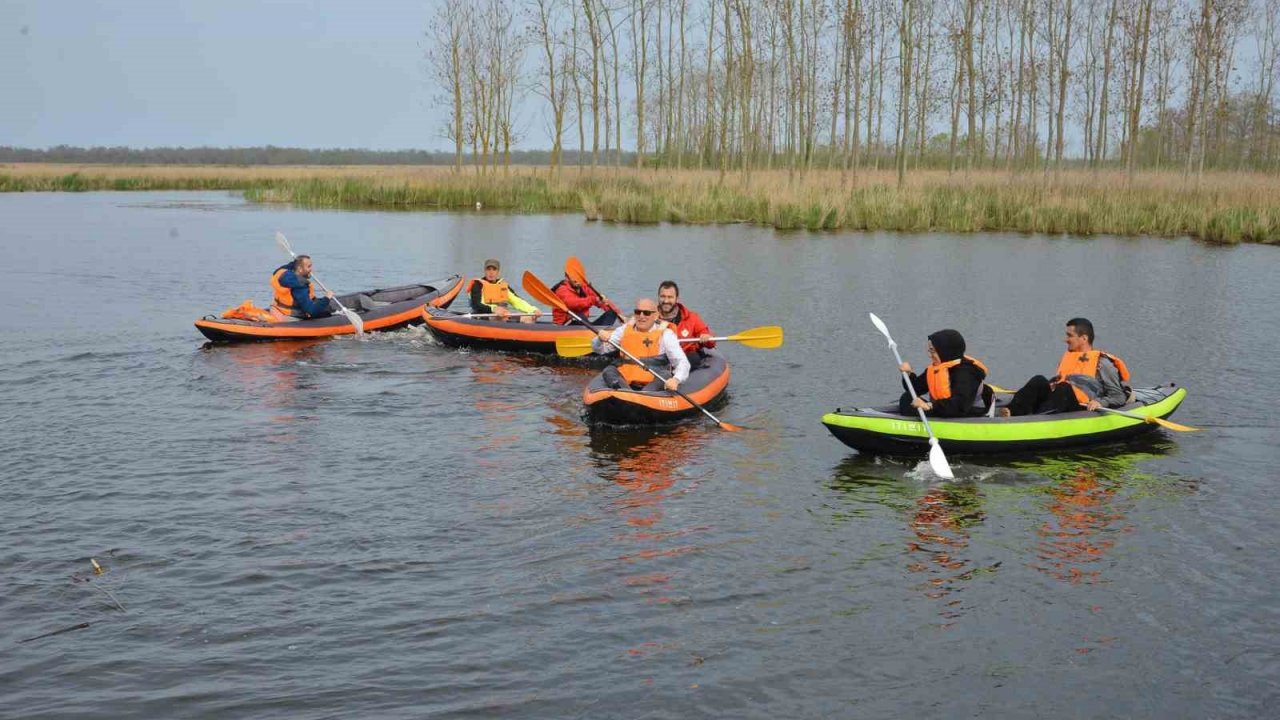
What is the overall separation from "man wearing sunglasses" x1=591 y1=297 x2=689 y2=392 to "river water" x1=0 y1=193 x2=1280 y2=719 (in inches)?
27.7

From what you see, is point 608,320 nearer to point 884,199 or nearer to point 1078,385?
point 1078,385

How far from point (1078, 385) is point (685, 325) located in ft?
13.7

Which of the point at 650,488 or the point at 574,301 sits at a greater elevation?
the point at 574,301

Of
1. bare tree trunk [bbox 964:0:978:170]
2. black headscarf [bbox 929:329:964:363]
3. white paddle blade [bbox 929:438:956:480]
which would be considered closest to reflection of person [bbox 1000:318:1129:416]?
black headscarf [bbox 929:329:964:363]

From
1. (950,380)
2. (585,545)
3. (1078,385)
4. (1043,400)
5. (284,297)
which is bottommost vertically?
(585,545)

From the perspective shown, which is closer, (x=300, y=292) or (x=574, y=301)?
(x=574, y=301)

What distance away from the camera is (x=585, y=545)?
8.25m

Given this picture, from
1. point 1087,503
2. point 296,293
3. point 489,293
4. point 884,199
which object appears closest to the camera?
point 1087,503

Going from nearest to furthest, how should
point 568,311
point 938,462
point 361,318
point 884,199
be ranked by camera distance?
point 938,462 < point 568,311 < point 361,318 < point 884,199

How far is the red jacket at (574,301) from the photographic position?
50.4ft

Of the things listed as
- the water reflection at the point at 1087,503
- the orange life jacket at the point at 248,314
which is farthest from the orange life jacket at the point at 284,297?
the water reflection at the point at 1087,503

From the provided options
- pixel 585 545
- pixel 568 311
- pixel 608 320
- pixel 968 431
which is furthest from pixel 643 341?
pixel 585 545

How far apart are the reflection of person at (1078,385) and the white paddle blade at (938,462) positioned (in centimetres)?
110

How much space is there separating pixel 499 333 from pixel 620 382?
4.33 m
